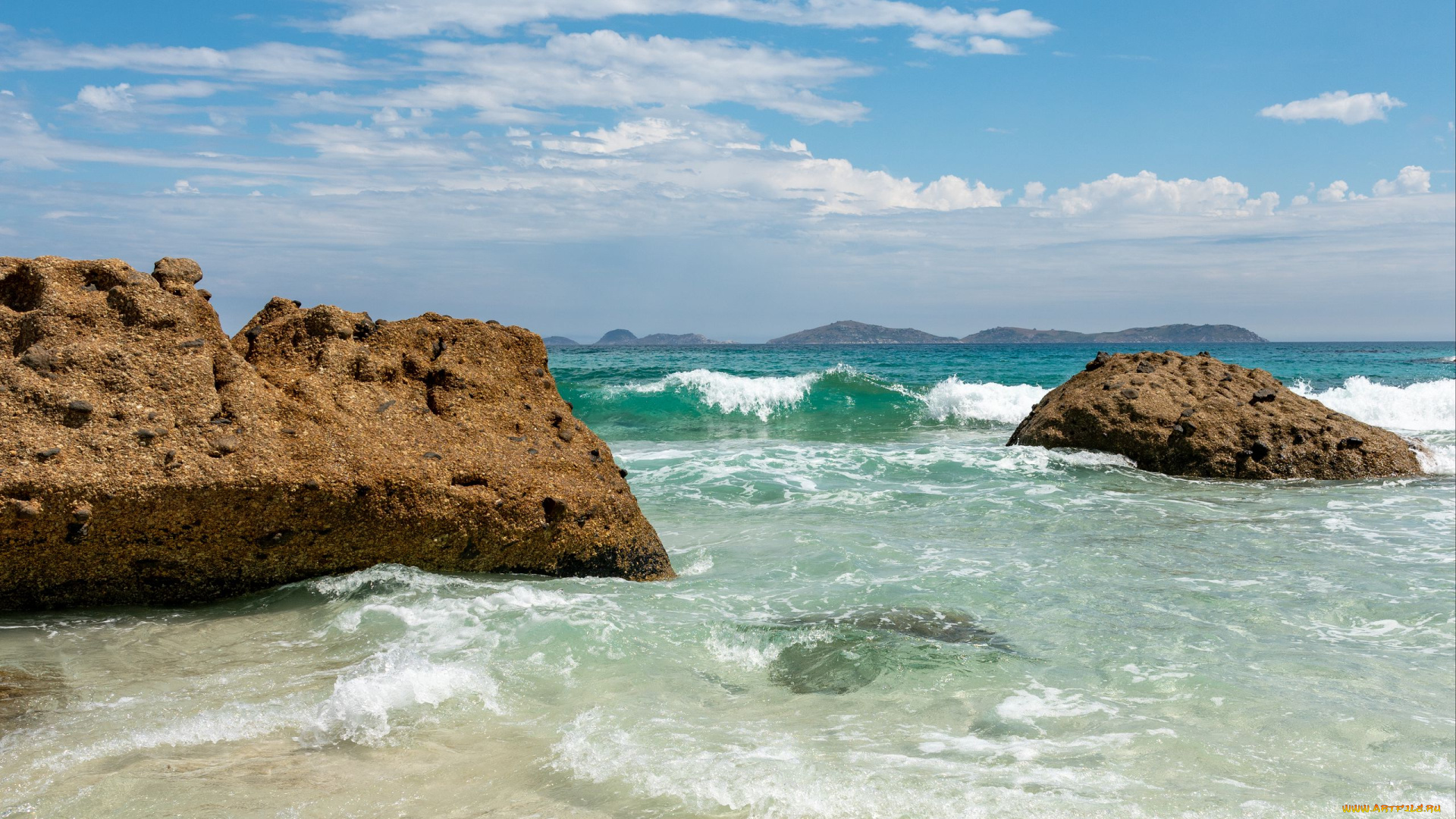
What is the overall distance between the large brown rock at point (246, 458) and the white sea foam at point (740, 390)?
46.1 feet

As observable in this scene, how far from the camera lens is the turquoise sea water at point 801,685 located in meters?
2.90

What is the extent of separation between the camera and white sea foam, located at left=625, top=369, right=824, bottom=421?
784 inches

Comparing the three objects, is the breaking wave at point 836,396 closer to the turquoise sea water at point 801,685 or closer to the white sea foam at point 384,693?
the turquoise sea water at point 801,685

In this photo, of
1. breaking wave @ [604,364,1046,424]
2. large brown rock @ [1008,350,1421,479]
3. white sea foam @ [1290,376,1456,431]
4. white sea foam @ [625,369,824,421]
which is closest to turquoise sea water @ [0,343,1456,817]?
large brown rock @ [1008,350,1421,479]

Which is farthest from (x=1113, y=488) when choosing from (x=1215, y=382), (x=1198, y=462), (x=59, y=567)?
(x=59, y=567)

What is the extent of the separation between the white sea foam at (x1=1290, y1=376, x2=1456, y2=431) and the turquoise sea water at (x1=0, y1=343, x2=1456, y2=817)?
10682 mm

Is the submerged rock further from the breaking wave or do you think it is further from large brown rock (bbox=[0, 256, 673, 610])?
the breaking wave

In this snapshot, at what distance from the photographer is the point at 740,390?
2062 cm

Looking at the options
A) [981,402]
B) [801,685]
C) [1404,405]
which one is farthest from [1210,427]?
[1404,405]

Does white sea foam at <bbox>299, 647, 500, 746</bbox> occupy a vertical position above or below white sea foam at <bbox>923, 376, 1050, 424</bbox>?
below

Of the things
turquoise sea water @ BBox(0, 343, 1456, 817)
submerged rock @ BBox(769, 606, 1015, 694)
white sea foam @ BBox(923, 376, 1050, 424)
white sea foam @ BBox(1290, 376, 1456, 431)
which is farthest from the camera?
white sea foam @ BBox(923, 376, 1050, 424)

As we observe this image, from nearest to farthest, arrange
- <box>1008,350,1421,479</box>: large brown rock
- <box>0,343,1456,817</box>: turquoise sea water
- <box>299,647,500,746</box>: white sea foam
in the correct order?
<box>0,343,1456,817</box>: turquoise sea water
<box>299,647,500,746</box>: white sea foam
<box>1008,350,1421,479</box>: large brown rock

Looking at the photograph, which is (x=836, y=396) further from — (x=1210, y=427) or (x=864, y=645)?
(x=864, y=645)

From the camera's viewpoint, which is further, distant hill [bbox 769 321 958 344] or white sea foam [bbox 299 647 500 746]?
distant hill [bbox 769 321 958 344]
